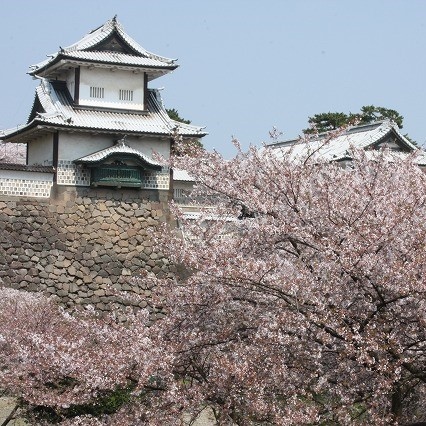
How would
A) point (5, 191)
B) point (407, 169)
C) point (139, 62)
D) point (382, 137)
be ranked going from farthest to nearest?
point (382, 137) < point (139, 62) < point (5, 191) < point (407, 169)

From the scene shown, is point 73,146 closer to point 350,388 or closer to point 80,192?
point 80,192

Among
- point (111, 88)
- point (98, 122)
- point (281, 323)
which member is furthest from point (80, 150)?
point (281, 323)

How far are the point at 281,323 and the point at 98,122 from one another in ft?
52.2

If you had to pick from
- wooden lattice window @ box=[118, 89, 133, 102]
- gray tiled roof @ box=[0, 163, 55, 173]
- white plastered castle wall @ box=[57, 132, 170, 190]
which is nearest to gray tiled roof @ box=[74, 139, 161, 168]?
white plastered castle wall @ box=[57, 132, 170, 190]

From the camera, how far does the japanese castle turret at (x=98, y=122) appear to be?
21.3 m

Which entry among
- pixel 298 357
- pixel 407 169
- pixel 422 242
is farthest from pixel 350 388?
pixel 407 169

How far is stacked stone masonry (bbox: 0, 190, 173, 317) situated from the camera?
2066 centimetres

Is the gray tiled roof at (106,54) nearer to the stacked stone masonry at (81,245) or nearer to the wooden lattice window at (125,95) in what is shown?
the wooden lattice window at (125,95)

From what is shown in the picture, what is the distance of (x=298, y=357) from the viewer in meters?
6.77

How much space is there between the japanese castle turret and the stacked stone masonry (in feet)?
1.39

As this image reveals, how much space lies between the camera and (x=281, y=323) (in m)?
6.57

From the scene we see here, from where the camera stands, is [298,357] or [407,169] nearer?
[298,357]

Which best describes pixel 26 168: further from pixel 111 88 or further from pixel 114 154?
pixel 111 88

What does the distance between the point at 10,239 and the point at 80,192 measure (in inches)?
→ 83.8
